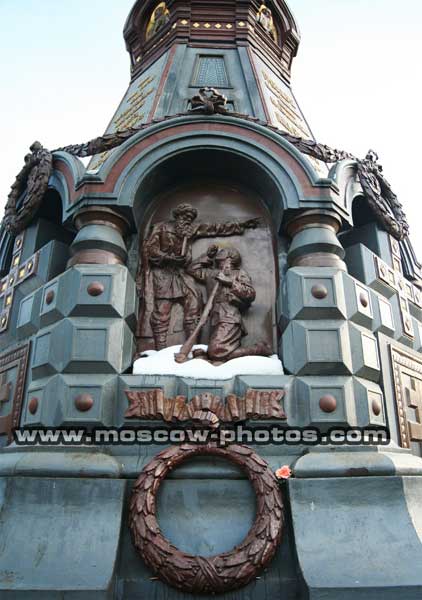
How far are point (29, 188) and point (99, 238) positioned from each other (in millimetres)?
2365

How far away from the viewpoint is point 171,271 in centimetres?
771

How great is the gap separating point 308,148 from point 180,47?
467 centimetres

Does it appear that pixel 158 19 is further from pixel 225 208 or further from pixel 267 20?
pixel 225 208

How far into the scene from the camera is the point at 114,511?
542 cm

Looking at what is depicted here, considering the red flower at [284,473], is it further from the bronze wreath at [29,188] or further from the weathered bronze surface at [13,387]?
the bronze wreath at [29,188]

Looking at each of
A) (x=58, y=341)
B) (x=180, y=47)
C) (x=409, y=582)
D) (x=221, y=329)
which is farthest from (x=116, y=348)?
(x=180, y=47)

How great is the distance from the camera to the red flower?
18.6ft

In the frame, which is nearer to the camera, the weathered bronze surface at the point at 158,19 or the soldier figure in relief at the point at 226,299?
the soldier figure in relief at the point at 226,299

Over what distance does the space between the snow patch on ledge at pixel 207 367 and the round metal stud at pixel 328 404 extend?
0.64 metres

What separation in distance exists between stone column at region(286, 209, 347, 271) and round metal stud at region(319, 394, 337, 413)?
1850 millimetres

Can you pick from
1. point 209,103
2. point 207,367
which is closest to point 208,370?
point 207,367

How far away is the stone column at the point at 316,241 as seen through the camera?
7.11 metres

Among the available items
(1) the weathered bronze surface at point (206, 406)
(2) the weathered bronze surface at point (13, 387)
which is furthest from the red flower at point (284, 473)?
(2) the weathered bronze surface at point (13, 387)

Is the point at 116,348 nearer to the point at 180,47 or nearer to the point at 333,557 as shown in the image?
the point at 333,557
